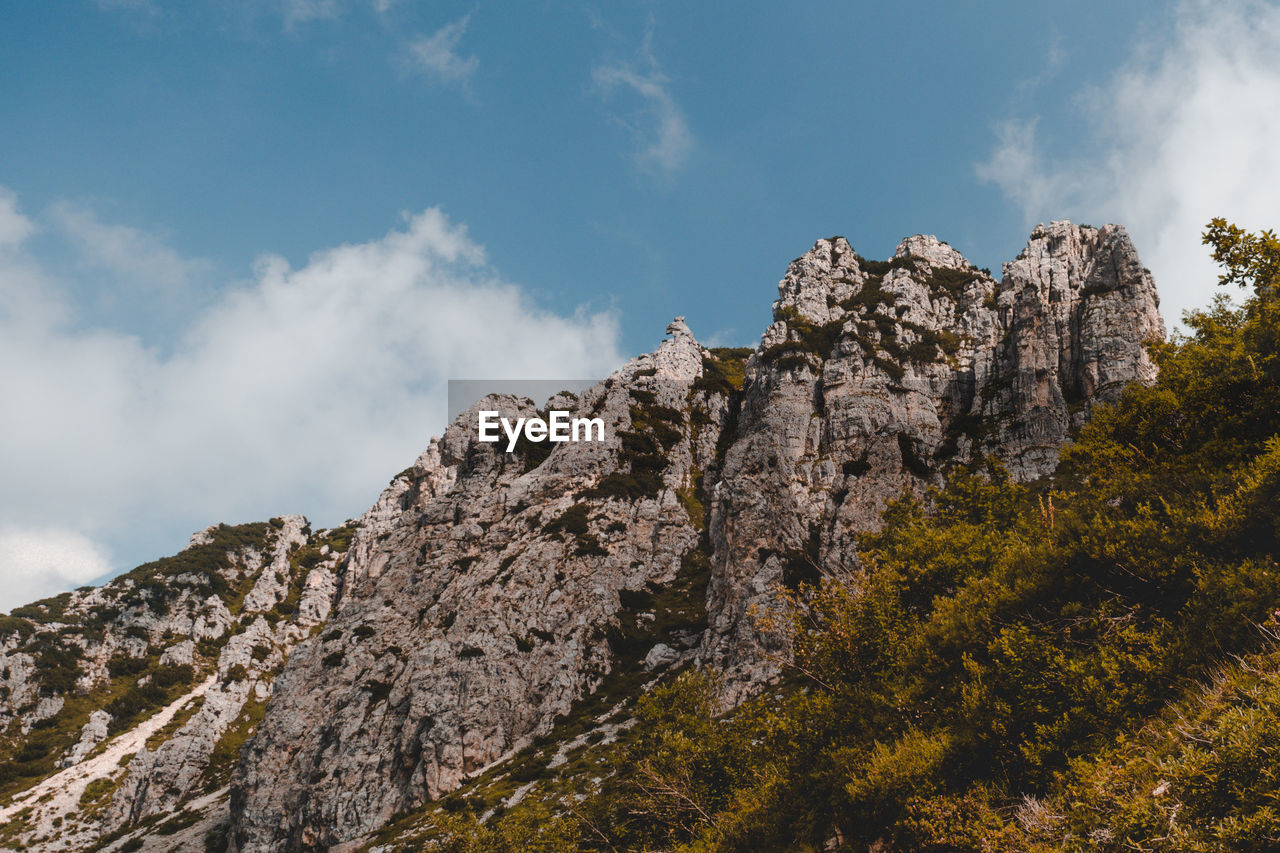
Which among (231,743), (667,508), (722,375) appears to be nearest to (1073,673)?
(667,508)

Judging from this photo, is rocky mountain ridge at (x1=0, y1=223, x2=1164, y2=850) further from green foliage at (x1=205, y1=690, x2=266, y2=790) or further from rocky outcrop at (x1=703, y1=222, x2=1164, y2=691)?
green foliage at (x1=205, y1=690, x2=266, y2=790)

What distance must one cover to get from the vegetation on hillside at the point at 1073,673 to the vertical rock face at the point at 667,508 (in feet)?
21.8

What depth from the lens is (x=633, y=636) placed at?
78250 millimetres

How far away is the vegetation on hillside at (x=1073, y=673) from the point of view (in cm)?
1602

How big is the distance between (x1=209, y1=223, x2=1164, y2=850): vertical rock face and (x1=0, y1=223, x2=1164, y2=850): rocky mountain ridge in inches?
13.3

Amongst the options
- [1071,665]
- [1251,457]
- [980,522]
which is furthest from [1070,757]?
[980,522]

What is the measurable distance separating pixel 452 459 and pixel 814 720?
123 m

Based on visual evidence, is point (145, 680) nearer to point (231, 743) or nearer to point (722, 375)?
point (231, 743)

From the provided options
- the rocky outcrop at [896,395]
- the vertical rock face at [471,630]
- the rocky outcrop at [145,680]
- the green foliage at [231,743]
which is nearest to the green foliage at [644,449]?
the vertical rock face at [471,630]

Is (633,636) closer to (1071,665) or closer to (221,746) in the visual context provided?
(1071,665)

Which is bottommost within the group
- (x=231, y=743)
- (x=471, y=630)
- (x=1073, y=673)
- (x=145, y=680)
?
(x=231, y=743)

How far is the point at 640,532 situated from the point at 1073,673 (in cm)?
7572

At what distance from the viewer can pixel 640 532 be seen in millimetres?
94250

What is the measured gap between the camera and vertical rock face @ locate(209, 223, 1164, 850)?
67125 millimetres
